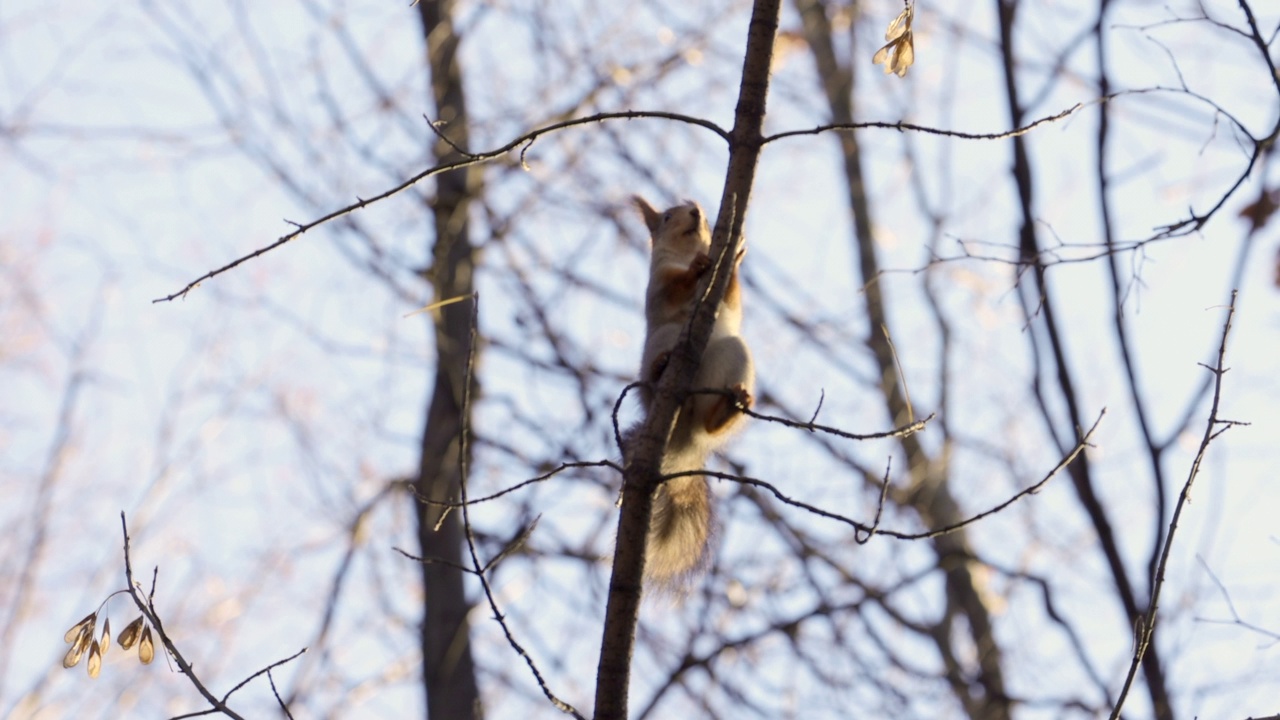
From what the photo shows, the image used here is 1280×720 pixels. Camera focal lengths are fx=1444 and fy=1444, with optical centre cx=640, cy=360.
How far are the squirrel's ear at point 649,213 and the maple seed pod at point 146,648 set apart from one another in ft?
6.35

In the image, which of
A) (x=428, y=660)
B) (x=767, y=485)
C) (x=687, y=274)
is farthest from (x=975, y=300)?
(x=767, y=485)

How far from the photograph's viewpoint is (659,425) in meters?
2.20

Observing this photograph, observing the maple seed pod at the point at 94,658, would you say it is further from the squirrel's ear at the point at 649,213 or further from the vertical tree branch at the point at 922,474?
the vertical tree branch at the point at 922,474

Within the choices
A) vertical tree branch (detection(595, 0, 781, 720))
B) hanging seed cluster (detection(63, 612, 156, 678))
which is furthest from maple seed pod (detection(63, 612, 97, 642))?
vertical tree branch (detection(595, 0, 781, 720))

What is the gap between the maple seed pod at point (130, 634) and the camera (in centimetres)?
229

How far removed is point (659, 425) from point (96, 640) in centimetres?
98

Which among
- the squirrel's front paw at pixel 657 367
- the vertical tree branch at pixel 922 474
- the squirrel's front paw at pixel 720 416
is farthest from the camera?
the vertical tree branch at pixel 922 474

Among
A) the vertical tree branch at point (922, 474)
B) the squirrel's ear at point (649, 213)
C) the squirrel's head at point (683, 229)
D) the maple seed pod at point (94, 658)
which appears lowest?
the maple seed pod at point (94, 658)

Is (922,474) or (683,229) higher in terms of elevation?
(922,474)

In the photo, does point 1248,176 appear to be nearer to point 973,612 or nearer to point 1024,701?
point 1024,701

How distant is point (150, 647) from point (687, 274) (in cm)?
152

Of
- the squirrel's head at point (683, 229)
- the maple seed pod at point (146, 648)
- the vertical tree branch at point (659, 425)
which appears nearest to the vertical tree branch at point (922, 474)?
the squirrel's head at point (683, 229)

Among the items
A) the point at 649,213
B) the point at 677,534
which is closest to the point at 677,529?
the point at 677,534

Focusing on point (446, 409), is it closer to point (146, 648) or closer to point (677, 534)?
point (677, 534)
